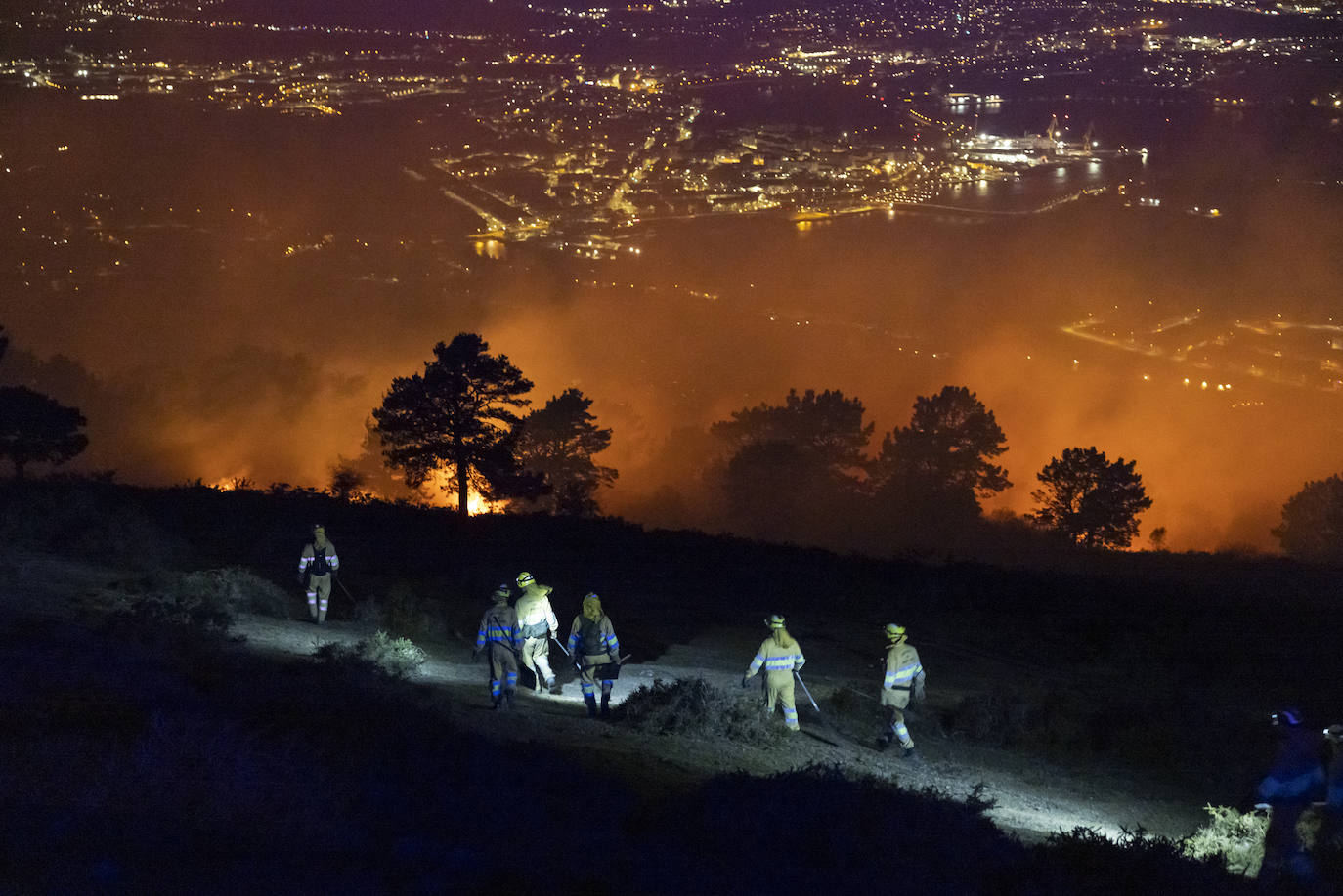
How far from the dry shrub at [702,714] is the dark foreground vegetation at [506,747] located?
0.57ft

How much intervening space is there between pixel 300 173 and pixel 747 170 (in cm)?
6508

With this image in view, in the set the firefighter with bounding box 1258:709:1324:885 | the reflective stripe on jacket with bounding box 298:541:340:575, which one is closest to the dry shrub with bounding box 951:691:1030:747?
the firefighter with bounding box 1258:709:1324:885

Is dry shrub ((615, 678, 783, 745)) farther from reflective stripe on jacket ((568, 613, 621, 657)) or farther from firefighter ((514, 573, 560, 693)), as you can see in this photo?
firefighter ((514, 573, 560, 693))

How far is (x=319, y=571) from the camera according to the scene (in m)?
16.7

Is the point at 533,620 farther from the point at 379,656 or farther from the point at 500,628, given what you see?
the point at 379,656

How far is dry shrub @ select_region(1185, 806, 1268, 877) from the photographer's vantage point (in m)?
9.59

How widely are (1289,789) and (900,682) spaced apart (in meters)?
4.51

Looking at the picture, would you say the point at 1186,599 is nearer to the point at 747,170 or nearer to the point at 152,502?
the point at 152,502

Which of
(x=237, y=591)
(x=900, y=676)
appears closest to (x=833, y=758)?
(x=900, y=676)

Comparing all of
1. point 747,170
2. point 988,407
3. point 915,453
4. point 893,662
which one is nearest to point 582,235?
point 747,170

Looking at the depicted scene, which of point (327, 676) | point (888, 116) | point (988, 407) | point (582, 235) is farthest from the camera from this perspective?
point (888, 116)

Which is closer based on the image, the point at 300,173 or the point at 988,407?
the point at 988,407

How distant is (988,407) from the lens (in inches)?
3659

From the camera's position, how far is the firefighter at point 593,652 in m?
12.7
